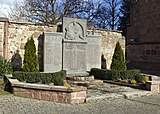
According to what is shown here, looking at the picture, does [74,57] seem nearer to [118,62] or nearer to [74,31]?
[74,31]

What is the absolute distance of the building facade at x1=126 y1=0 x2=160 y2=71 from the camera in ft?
64.7

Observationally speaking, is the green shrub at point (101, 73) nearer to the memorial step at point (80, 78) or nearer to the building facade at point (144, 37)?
the memorial step at point (80, 78)

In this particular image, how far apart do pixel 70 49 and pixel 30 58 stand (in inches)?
81.8

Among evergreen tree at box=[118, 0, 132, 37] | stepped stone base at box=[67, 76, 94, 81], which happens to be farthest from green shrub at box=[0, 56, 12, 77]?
evergreen tree at box=[118, 0, 132, 37]

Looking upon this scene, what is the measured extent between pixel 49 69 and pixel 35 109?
559cm

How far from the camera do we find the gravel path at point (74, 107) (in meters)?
6.22

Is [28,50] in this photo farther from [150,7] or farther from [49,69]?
[150,7]

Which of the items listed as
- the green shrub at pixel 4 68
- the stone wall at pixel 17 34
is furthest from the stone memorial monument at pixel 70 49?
the green shrub at pixel 4 68

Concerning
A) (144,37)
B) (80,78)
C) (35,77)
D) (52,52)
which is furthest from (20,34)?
(144,37)

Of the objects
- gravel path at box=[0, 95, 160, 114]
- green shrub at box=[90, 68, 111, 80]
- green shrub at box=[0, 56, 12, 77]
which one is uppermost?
green shrub at box=[0, 56, 12, 77]

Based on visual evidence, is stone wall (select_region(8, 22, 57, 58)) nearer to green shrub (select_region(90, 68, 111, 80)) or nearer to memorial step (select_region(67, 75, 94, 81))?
memorial step (select_region(67, 75, 94, 81))

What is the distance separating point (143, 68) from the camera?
68.4ft

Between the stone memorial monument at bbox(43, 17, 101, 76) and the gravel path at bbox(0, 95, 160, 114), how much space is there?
15.1 feet

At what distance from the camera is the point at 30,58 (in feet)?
36.7
